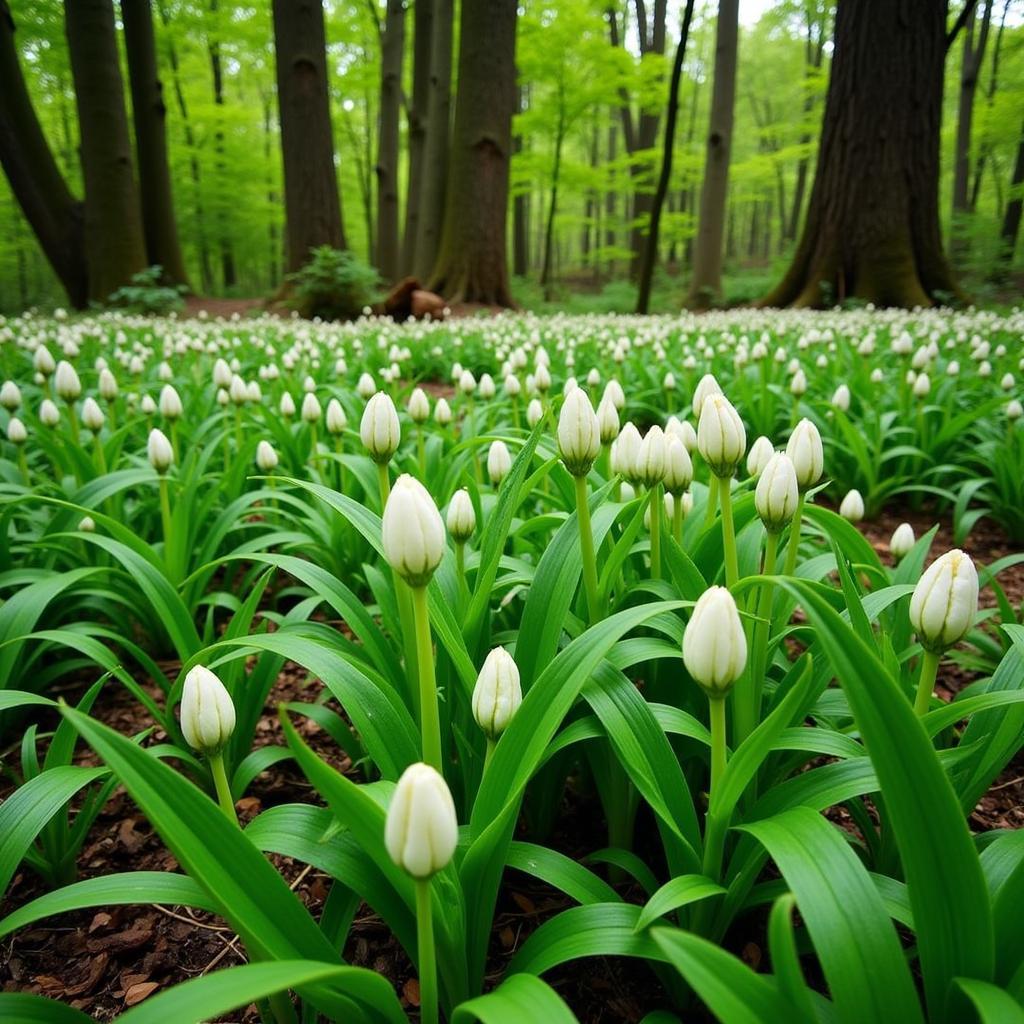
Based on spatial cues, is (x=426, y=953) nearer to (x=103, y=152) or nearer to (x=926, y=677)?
(x=926, y=677)

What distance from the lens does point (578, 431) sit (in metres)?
1.33

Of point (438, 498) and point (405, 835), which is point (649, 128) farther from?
point (405, 835)

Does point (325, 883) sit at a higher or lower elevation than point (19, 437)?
lower

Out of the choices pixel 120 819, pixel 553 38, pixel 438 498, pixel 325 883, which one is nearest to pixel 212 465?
pixel 438 498

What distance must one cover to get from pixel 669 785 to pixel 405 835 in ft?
1.85

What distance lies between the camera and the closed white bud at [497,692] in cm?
103

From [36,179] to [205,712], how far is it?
15832 millimetres

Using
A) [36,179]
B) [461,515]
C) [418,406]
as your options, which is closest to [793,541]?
[461,515]

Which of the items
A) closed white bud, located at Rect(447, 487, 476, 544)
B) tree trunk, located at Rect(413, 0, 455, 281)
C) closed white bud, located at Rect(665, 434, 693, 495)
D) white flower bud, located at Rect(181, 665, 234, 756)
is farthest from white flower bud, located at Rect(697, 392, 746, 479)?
tree trunk, located at Rect(413, 0, 455, 281)

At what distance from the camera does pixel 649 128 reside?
78.2ft

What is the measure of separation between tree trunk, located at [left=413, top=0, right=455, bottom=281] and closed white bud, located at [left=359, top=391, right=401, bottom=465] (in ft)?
48.6

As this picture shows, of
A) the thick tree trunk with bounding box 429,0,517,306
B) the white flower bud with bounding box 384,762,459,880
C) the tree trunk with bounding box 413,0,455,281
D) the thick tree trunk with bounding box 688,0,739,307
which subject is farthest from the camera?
the tree trunk with bounding box 413,0,455,281

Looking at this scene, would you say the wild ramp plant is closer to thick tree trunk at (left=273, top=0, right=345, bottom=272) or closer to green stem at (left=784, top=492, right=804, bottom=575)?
green stem at (left=784, top=492, right=804, bottom=575)

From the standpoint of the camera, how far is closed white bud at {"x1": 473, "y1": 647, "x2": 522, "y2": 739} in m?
1.03
